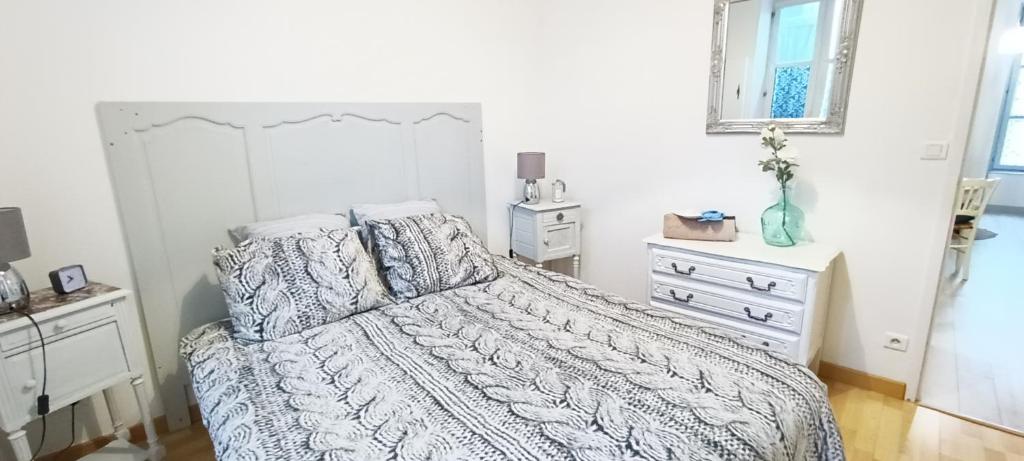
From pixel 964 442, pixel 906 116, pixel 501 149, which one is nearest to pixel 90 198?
pixel 501 149

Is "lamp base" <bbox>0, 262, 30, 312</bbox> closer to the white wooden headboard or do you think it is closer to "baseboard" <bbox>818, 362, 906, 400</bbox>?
the white wooden headboard

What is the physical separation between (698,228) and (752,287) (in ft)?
1.32

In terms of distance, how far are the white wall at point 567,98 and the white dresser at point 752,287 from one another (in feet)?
0.96

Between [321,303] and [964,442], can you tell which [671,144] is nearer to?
[964,442]

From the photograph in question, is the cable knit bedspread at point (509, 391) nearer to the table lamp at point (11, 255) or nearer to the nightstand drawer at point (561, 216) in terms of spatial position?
the table lamp at point (11, 255)

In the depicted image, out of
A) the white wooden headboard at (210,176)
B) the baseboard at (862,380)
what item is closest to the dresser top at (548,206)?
the white wooden headboard at (210,176)

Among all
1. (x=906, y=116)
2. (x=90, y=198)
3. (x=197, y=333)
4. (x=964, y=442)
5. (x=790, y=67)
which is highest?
(x=790, y=67)

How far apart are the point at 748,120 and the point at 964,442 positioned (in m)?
1.64

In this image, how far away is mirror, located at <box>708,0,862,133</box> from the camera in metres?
2.07

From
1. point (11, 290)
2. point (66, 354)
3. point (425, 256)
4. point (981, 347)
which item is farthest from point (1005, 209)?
point (11, 290)

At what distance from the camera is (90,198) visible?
1.74 meters

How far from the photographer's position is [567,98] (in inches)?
122

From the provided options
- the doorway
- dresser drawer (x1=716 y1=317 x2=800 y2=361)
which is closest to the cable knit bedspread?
dresser drawer (x1=716 y1=317 x2=800 y2=361)

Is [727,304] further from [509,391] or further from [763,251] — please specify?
[509,391]
